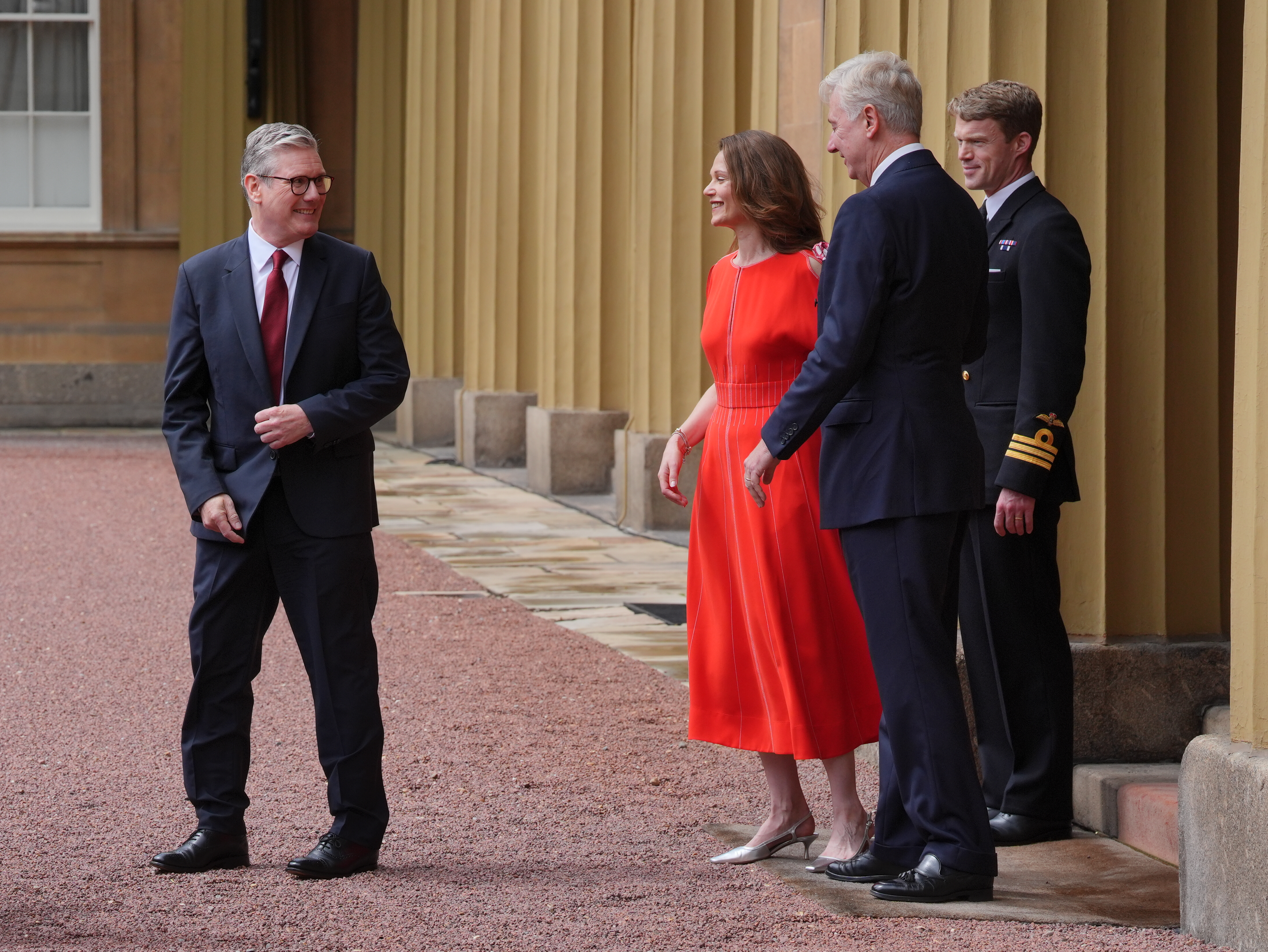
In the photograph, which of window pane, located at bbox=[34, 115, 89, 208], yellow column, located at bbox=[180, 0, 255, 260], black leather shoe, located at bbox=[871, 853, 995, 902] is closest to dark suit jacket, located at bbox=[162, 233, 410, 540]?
black leather shoe, located at bbox=[871, 853, 995, 902]

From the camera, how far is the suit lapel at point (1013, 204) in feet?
14.1

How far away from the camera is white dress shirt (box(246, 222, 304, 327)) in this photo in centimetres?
396

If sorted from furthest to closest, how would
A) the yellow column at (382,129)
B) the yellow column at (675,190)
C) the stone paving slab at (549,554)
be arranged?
1. the yellow column at (382,129)
2. the yellow column at (675,190)
3. the stone paving slab at (549,554)

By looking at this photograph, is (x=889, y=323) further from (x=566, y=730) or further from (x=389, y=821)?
(x=566, y=730)

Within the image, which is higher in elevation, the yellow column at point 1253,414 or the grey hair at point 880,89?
the grey hair at point 880,89

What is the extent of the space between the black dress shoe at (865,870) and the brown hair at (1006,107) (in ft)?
5.53

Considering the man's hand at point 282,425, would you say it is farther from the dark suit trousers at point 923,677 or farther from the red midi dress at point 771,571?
the dark suit trousers at point 923,677

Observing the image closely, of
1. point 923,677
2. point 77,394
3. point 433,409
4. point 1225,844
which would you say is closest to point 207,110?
point 77,394

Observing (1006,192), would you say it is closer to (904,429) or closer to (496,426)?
(904,429)

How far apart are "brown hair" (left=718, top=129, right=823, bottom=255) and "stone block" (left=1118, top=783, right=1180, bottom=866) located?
1.54 m

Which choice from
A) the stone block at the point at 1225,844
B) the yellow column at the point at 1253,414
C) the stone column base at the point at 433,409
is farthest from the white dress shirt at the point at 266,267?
the stone column base at the point at 433,409

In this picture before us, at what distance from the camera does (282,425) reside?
3807mm

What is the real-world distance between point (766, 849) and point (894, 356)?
3.82 feet

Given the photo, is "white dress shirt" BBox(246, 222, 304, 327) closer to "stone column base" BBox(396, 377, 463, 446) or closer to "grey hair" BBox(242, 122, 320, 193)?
"grey hair" BBox(242, 122, 320, 193)
